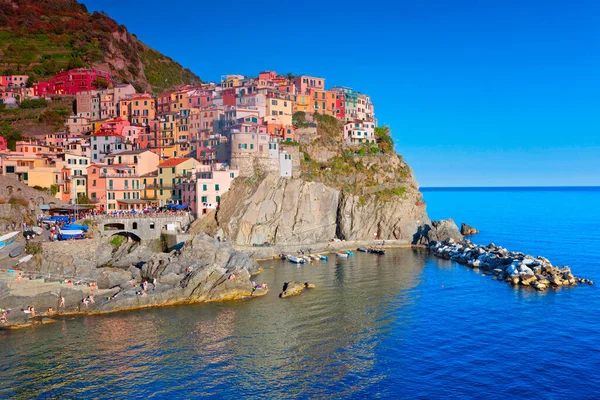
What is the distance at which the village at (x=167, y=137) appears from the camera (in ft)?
249

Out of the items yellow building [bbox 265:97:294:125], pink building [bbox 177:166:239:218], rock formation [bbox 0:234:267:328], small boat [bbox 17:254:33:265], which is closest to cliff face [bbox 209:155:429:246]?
pink building [bbox 177:166:239:218]

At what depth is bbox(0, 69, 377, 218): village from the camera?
7600 cm

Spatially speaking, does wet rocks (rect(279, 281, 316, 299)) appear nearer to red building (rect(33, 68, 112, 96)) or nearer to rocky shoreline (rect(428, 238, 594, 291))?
rocky shoreline (rect(428, 238, 594, 291))

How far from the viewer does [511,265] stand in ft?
207

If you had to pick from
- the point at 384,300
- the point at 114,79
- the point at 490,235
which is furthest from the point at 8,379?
the point at 114,79

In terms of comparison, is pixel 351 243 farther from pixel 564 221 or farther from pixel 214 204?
pixel 564 221

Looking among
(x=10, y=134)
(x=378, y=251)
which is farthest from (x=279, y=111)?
(x=10, y=134)

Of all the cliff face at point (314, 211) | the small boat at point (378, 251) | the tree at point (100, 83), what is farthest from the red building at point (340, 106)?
the tree at point (100, 83)

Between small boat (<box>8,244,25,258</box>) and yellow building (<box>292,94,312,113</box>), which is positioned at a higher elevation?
yellow building (<box>292,94,312,113</box>)

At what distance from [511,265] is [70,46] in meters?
131

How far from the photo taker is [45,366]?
35.1m

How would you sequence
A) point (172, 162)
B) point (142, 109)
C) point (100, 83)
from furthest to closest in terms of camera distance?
point (100, 83), point (142, 109), point (172, 162)

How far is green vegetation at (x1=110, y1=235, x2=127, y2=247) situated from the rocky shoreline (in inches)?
1846

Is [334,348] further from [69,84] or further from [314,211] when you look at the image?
[69,84]
